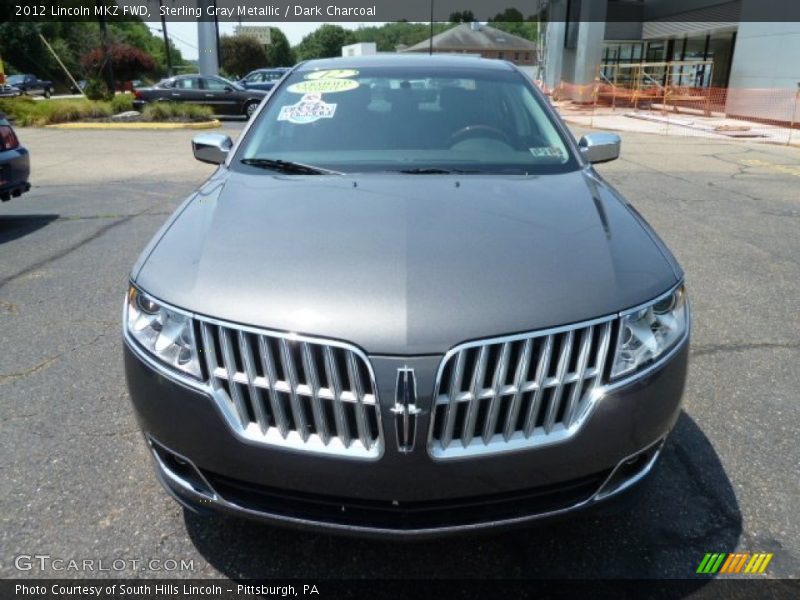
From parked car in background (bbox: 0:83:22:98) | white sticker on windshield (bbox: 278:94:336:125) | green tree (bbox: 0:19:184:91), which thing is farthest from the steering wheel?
green tree (bbox: 0:19:184:91)

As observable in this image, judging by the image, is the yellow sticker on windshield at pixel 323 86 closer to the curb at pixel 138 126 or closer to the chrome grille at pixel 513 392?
the chrome grille at pixel 513 392

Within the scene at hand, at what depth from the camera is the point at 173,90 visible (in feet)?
71.6

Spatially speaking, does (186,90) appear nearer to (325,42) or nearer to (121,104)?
(121,104)

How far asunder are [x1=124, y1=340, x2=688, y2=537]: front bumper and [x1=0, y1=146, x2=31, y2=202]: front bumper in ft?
18.4

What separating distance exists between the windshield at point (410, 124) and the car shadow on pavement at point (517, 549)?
154 centimetres

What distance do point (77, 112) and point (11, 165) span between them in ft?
53.2

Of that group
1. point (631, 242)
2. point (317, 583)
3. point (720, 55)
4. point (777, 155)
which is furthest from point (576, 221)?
point (720, 55)

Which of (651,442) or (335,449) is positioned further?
(651,442)

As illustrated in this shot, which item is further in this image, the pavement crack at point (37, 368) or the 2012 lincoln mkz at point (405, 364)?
the pavement crack at point (37, 368)

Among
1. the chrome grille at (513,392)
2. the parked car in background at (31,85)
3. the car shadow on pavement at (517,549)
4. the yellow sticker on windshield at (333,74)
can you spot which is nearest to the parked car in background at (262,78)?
the yellow sticker on windshield at (333,74)

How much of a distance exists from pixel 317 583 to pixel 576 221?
5.13 feet

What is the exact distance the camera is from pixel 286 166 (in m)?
2.91

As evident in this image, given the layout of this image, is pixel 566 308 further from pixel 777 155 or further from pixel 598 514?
pixel 777 155

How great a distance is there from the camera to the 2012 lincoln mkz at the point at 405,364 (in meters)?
1.73
